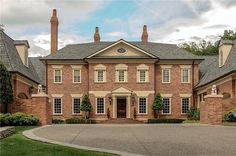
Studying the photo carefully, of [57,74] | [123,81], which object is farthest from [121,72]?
[57,74]

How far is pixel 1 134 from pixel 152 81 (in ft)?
103

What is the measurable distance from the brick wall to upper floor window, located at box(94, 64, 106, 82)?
16.6 meters

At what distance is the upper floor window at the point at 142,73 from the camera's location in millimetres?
46531

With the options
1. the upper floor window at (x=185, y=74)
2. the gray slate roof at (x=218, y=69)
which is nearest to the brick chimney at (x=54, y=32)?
the upper floor window at (x=185, y=74)

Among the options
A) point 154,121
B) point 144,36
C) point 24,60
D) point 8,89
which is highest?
point 144,36

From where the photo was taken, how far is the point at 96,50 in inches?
1970

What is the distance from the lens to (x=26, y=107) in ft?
99.3

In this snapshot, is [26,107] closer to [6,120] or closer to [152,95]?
[6,120]

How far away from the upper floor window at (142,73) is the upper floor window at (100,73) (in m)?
3.54

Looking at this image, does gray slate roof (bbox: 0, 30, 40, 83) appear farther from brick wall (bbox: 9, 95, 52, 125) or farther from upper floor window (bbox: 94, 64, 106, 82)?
upper floor window (bbox: 94, 64, 106, 82)

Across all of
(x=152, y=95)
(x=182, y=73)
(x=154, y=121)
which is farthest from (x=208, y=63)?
(x=154, y=121)

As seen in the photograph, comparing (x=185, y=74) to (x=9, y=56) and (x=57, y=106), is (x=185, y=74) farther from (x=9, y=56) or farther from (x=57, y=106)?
(x=9, y=56)

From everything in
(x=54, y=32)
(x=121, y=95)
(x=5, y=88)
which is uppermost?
(x=54, y=32)

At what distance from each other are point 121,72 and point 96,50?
16.2ft
